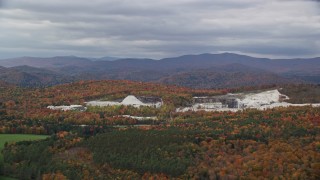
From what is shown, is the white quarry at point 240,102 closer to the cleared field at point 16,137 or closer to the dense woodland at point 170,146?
the dense woodland at point 170,146

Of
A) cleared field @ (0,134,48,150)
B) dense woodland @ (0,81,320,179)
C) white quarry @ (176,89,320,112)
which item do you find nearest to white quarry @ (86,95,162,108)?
white quarry @ (176,89,320,112)

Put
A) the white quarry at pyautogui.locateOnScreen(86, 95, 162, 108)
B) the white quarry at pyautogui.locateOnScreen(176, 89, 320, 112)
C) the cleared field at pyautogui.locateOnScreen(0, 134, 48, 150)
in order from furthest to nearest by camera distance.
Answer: the white quarry at pyautogui.locateOnScreen(86, 95, 162, 108) < the white quarry at pyautogui.locateOnScreen(176, 89, 320, 112) < the cleared field at pyautogui.locateOnScreen(0, 134, 48, 150)

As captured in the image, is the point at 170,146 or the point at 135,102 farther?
the point at 135,102

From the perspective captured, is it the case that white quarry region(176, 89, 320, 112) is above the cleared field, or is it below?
above

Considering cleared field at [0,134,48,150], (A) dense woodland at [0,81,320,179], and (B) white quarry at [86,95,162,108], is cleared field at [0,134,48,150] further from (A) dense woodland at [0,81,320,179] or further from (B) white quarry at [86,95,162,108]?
(B) white quarry at [86,95,162,108]

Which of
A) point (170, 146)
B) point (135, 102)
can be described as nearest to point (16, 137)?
point (170, 146)

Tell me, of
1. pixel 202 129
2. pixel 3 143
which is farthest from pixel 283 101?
pixel 3 143

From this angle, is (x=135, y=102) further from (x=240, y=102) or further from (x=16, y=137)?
(x=16, y=137)

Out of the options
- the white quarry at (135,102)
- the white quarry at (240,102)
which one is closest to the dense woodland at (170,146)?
the white quarry at (240,102)

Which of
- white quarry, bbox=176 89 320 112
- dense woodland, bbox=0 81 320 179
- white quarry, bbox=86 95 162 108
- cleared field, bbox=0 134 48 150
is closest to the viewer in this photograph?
dense woodland, bbox=0 81 320 179
